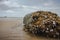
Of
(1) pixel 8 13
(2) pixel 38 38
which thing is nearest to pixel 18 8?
(1) pixel 8 13

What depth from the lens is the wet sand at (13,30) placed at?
1581mm

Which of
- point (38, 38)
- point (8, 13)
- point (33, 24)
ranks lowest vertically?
point (38, 38)

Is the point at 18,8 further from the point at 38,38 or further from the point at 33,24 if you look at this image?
the point at 38,38

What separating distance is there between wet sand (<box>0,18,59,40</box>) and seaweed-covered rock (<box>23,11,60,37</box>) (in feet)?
0.16

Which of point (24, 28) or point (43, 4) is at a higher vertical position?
point (43, 4)

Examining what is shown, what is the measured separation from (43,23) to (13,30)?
285 millimetres

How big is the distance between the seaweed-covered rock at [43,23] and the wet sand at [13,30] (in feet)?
0.16

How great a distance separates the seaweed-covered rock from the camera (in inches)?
59.4

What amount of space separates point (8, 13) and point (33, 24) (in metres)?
0.26

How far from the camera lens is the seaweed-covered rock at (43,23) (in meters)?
1.51

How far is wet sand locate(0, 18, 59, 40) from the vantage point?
62.2 inches

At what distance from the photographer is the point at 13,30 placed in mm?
1600

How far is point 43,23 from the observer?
1530 mm

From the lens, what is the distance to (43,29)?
4.99ft
